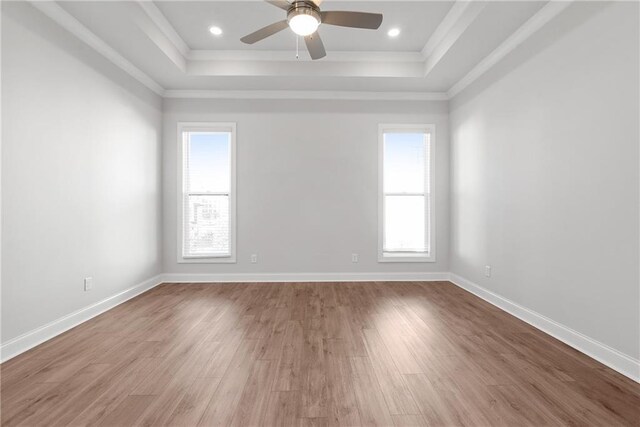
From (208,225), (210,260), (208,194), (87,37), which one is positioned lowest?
(210,260)

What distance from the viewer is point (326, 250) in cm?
464

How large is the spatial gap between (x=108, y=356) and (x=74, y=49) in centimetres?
291

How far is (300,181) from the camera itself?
15.2ft

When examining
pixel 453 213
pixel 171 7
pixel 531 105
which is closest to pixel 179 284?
pixel 171 7

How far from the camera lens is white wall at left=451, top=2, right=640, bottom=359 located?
205 centimetres

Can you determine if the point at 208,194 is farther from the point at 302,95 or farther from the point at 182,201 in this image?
the point at 302,95

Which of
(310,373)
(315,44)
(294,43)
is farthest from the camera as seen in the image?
(294,43)

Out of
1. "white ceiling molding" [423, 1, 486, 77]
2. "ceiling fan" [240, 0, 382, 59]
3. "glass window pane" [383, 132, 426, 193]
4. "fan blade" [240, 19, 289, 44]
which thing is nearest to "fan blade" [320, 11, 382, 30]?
"ceiling fan" [240, 0, 382, 59]

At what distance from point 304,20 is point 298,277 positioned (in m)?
3.47

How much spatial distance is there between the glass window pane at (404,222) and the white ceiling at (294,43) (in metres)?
1.72

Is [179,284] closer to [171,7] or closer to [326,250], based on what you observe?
[326,250]

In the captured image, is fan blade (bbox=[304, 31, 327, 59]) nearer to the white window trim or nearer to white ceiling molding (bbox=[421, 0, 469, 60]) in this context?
white ceiling molding (bbox=[421, 0, 469, 60])

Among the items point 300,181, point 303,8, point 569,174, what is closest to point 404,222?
point 300,181

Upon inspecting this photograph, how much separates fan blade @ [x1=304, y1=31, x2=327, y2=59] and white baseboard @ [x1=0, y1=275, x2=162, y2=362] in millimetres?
3333
